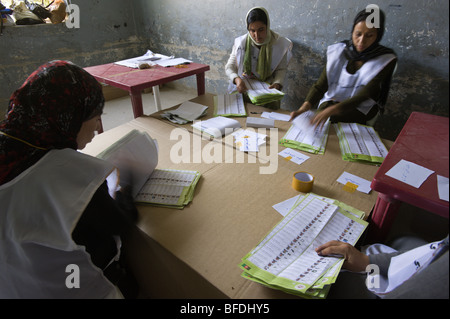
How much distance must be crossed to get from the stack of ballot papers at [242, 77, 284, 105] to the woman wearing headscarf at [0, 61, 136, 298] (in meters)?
1.08

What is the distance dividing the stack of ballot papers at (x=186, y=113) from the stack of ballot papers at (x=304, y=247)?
972 millimetres

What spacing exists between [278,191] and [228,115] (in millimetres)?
836

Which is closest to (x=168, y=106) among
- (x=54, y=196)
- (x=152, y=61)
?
(x=152, y=61)

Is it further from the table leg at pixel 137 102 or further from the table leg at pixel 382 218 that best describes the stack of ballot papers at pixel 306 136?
the table leg at pixel 137 102

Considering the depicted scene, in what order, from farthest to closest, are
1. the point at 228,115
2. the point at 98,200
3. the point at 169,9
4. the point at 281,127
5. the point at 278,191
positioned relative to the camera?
the point at 169,9 < the point at 228,115 < the point at 281,127 < the point at 278,191 < the point at 98,200

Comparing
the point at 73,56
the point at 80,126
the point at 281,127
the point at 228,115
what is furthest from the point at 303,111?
the point at 73,56

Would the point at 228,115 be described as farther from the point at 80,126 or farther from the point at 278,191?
the point at 80,126

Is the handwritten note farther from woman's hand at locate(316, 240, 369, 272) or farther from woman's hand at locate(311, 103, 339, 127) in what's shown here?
woman's hand at locate(311, 103, 339, 127)

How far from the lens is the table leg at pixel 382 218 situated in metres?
0.87

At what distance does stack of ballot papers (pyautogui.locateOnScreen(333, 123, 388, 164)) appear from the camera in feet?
4.11

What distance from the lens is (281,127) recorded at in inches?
63.0

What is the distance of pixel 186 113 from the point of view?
5.81ft

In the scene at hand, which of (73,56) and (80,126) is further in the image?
(73,56)

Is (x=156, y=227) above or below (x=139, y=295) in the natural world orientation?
above
